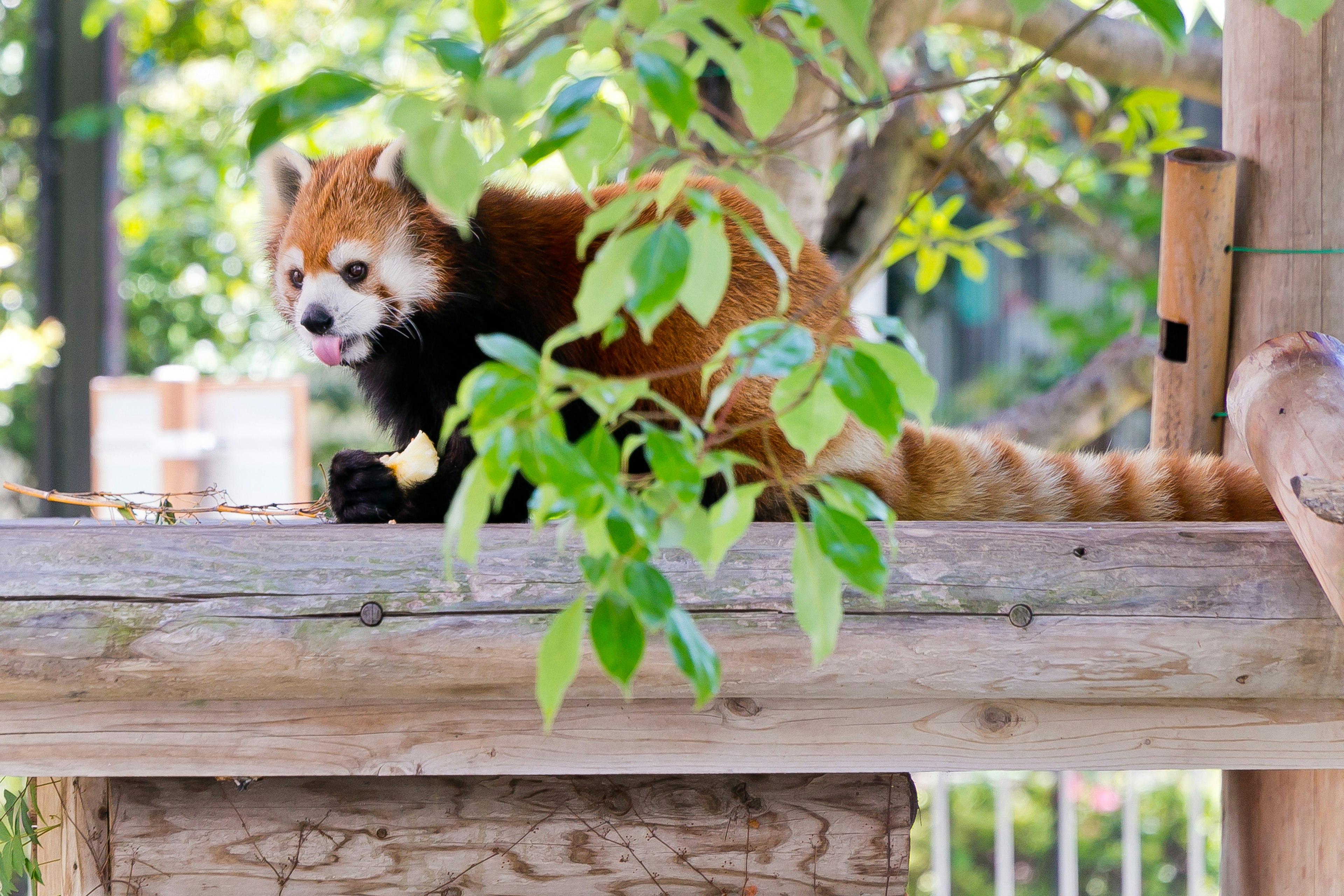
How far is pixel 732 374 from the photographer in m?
0.62

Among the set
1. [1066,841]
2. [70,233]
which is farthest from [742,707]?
[70,233]

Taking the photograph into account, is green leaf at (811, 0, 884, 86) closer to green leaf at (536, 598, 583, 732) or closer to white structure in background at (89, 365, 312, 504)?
green leaf at (536, 598, 583, 732)

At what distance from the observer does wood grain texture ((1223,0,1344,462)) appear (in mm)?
1589

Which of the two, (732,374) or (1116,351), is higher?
(1116,351)

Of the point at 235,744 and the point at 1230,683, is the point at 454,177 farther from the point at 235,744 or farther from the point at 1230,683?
the point at 1230,683

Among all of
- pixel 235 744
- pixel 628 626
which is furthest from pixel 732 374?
pixel 235 744

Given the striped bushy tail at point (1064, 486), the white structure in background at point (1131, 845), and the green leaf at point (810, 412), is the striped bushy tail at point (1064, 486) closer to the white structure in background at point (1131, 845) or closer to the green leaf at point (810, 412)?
the green leaf at point (810, 412)

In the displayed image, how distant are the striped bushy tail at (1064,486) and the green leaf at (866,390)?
2.79ft

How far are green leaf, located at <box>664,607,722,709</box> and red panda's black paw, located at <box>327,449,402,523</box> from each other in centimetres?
89

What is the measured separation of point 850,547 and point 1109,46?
2263 mm

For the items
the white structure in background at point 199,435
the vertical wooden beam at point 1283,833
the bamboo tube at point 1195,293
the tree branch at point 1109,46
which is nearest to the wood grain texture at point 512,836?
the vertical wooden beam at point 1283,833

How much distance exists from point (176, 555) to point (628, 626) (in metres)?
0.76

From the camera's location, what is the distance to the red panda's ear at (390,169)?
1.48 m

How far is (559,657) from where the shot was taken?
22.8 inches
